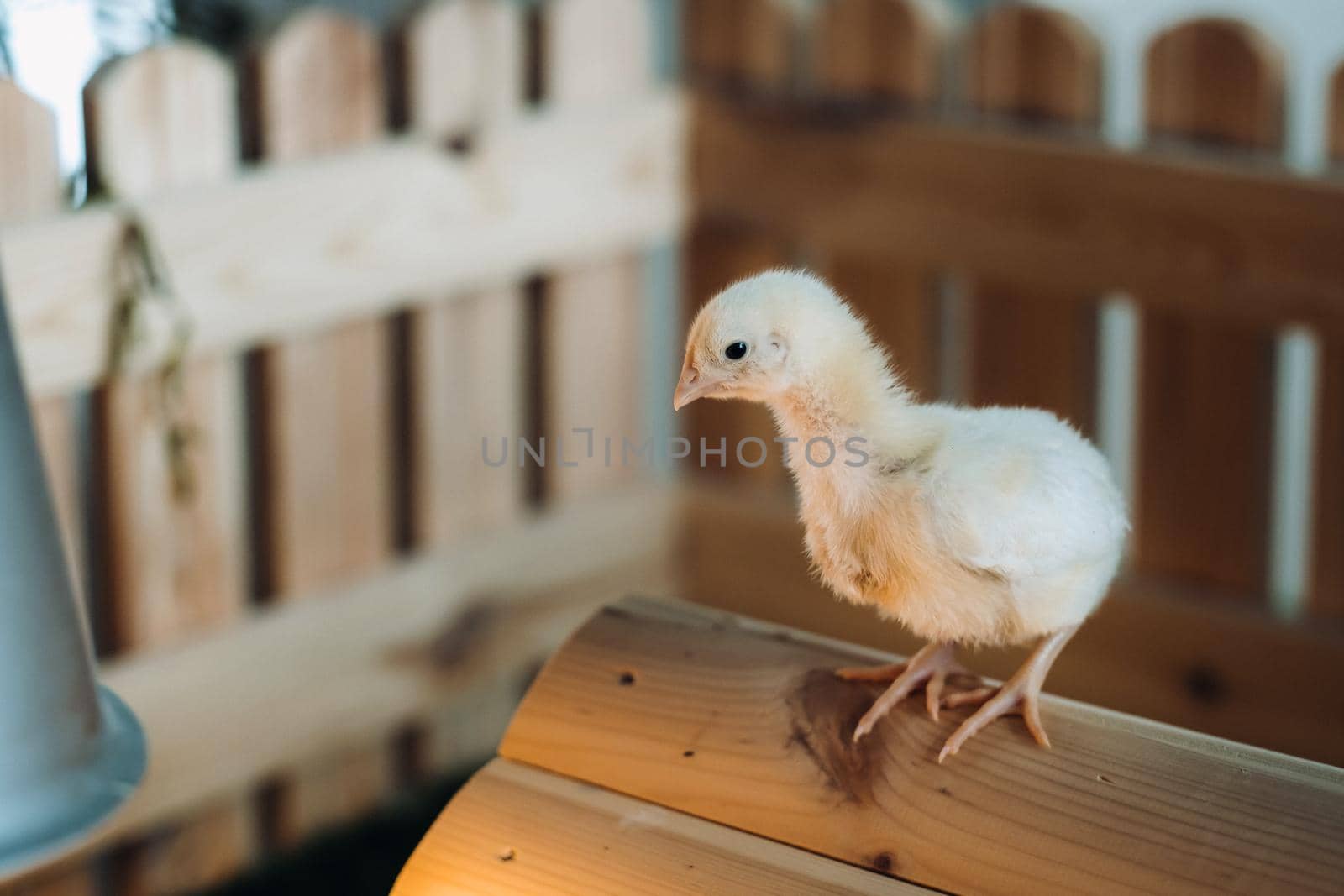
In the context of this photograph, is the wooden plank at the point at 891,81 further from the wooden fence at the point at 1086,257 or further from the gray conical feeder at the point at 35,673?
the gray conical feeder at the point at 35,673

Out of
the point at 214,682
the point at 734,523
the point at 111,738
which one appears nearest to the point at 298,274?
the point at 214,682

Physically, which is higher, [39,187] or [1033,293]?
[39,187]

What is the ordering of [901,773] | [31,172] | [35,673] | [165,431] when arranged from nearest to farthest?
[35,673], [901,773], [31,172], [165,431]

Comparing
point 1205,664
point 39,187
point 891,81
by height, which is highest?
point 891,81

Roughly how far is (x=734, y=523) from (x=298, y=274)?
59cm

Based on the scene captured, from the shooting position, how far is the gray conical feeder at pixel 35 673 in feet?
1.93

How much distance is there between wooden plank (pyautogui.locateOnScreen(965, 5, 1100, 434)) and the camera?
1.63 meters

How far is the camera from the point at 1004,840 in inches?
26.7

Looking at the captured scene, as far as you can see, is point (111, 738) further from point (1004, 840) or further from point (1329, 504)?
point (1329, 504)

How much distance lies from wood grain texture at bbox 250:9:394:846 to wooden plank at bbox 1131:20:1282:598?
0.77 metres

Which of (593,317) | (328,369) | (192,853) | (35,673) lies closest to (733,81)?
(593,317)

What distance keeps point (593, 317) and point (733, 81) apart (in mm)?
302

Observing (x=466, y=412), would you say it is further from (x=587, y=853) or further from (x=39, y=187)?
(x=587, y=853)

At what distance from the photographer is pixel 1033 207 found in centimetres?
163
